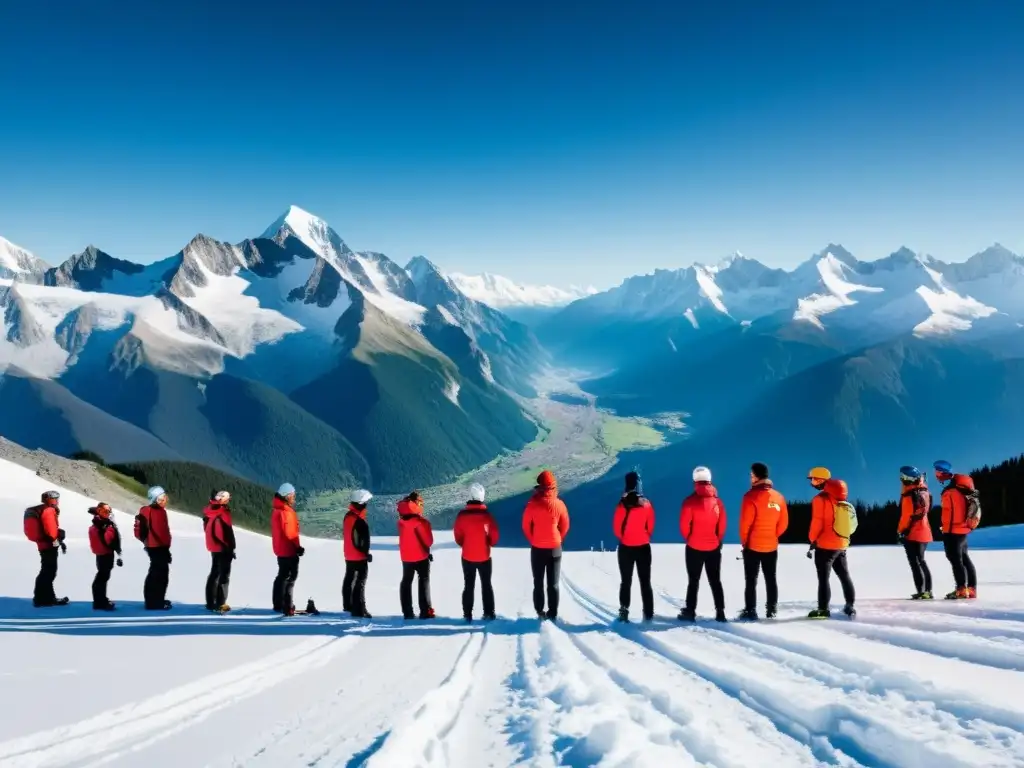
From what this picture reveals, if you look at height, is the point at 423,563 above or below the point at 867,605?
above

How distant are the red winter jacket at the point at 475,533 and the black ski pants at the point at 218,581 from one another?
5.53 meters

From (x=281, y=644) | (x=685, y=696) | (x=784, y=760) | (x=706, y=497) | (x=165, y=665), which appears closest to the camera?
(x=784, y=760)

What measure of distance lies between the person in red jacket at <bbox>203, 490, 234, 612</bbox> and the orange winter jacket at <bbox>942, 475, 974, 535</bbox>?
51.8ft

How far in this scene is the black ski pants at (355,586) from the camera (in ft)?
45.0

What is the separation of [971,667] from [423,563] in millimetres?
9871

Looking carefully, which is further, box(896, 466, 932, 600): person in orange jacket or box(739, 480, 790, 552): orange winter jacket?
box(896, 466, 932, 600): person in orange jacket

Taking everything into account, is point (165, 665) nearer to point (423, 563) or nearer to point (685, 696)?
point (423, 563)

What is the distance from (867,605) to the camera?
1291cm

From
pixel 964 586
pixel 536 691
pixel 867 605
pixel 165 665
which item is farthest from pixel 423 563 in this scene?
pixel 964 586

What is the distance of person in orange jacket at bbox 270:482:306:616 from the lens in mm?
14156

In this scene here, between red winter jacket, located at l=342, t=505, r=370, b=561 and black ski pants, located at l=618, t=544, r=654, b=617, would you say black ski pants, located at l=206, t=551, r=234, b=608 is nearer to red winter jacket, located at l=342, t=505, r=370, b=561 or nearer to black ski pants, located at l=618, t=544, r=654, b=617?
red winter jacket, located at l=342, t=505, r=370, b=561

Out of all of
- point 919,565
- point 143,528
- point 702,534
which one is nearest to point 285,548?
point 143,528

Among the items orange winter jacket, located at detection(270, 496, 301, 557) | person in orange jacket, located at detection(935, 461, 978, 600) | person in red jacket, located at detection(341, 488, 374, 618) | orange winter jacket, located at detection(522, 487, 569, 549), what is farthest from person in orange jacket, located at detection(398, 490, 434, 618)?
person in orange jacket, located at detection(935, 461, 978, 600)

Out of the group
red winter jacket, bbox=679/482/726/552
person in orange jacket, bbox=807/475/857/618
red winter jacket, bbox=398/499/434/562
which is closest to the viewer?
person in orange jacket, bbox=807/475/857/618
